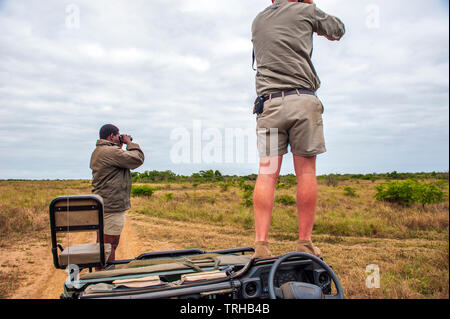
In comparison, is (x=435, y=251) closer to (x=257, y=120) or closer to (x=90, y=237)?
(x=257, y=120)

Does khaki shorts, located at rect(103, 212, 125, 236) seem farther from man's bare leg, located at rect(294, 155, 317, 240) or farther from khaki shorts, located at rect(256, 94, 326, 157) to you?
man's bare leg, located at rect(294, 155, 317, 240)

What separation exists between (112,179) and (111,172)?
0.29 ft

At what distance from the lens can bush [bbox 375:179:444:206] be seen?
14820mm

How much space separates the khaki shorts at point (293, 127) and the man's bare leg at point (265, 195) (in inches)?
3.1

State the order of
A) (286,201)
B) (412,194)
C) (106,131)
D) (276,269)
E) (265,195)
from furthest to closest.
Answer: (286,201) → (412,194) → (106,131) → (265,195) → (276,269)

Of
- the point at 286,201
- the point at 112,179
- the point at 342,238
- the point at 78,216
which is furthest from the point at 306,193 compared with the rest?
the point at 286,201

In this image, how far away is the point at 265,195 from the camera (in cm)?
268

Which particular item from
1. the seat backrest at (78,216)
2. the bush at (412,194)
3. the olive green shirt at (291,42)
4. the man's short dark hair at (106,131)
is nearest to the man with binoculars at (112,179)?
the man's short dark hair at (106,131)

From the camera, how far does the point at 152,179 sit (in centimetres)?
4672

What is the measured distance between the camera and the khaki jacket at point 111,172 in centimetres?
Result: 445

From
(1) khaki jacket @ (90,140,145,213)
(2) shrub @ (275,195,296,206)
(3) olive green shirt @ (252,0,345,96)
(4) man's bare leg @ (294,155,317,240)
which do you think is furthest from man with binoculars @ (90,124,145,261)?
(2) shrub @ (275,195,296,206)

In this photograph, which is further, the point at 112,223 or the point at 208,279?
the point at 112,223

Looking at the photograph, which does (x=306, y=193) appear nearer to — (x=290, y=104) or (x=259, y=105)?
(x=290, y=104)

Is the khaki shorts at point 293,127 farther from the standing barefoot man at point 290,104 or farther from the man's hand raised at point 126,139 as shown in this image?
the man's hand raised at point 126,139
